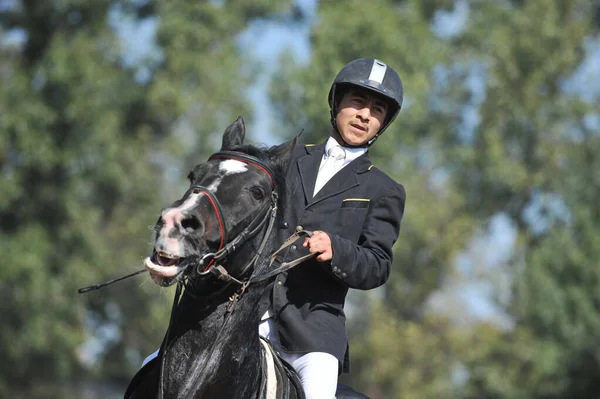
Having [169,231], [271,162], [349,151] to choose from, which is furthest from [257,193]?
[349,151]

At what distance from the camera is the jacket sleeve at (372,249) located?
678cm

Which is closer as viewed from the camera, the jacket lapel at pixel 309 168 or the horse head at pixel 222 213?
the horse head at pixel 222 213

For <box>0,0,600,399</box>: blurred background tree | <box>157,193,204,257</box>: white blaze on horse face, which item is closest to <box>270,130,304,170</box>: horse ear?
<box>157,193,204,257</box>: white blaze on horse face

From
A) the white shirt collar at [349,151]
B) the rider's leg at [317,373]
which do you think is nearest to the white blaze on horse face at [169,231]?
the rider's leg at [317,373]

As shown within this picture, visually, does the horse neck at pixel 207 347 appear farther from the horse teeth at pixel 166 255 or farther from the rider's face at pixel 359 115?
the rider's face at pixel 359 115

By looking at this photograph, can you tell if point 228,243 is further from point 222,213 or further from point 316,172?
point 316,172

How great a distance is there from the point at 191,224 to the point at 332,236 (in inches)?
47.4

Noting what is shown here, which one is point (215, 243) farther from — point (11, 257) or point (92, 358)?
point (92, 358)

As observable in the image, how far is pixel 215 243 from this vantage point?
20.0ft

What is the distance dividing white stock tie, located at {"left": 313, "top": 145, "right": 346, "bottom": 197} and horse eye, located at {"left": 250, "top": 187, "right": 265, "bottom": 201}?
1.17 meters

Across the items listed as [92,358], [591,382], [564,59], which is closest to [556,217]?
[564,59]

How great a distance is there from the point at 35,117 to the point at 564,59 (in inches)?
1030

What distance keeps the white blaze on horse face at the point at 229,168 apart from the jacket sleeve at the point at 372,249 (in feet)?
2.63

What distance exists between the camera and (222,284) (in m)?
6.35
